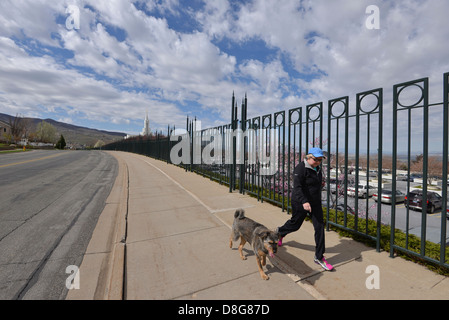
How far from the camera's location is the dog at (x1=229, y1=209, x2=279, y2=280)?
2725 mm

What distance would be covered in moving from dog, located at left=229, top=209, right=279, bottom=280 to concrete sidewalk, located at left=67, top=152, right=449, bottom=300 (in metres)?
0.22

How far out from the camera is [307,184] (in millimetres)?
3193

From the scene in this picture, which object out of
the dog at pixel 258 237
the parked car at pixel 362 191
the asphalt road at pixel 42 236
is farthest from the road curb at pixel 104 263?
the parked car at pixel 362 191

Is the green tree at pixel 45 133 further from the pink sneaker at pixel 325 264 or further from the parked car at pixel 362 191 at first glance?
the pink sneaker at pixel 325 264

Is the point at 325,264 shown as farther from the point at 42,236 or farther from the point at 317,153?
the point at 42,236

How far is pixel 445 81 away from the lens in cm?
280

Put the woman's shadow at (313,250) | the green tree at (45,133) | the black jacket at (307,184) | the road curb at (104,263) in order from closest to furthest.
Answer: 1. the road curb at (104,263)
2. the woman's shadow at (313,250)
3. the black jacket at (307,184)
4. the green tree at (45,133)

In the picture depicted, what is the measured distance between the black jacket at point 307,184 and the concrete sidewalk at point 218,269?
92cm

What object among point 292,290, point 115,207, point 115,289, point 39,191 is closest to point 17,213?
point 115,207

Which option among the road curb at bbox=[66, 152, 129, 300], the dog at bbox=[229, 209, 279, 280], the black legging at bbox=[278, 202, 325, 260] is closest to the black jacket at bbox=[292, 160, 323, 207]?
the black legging at bbox=[278, 202, 325, 260]

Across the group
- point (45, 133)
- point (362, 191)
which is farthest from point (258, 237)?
point (45, 133)

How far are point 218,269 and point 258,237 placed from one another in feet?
2.28

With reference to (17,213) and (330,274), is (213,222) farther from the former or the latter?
(17,213)

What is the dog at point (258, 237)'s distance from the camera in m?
2.72
